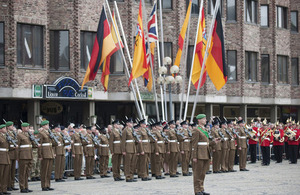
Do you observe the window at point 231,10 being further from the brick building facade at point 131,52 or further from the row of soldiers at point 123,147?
the row of soldiers at point 123,147

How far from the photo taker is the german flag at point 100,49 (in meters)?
25.5

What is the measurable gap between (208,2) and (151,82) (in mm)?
12341

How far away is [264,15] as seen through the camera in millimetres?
43125

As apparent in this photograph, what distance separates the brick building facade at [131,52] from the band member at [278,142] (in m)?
5.50

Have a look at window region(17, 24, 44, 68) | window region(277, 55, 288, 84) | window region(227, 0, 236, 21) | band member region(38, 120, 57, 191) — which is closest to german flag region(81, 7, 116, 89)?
window region(17, 24, 44, 68)

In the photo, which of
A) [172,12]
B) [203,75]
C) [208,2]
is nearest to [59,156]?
[203,75]

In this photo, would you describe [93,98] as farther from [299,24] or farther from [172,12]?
[299,24]

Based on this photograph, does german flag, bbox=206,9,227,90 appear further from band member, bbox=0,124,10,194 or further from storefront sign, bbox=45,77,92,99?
band member, bbox=0,124,10,194

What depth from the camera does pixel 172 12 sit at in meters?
36.3

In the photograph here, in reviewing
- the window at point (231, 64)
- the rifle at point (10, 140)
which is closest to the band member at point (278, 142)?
the window at point (231, 64)

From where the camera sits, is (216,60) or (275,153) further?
(275,153)

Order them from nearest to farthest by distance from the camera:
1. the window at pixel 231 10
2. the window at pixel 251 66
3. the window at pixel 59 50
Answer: the window at pixel 59 50 → the window at pixel 231 10 → the window at pixel 251 66

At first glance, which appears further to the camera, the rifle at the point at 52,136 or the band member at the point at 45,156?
the rifle at the point at 52,136

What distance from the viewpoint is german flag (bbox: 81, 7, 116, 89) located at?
2552 centimetres
